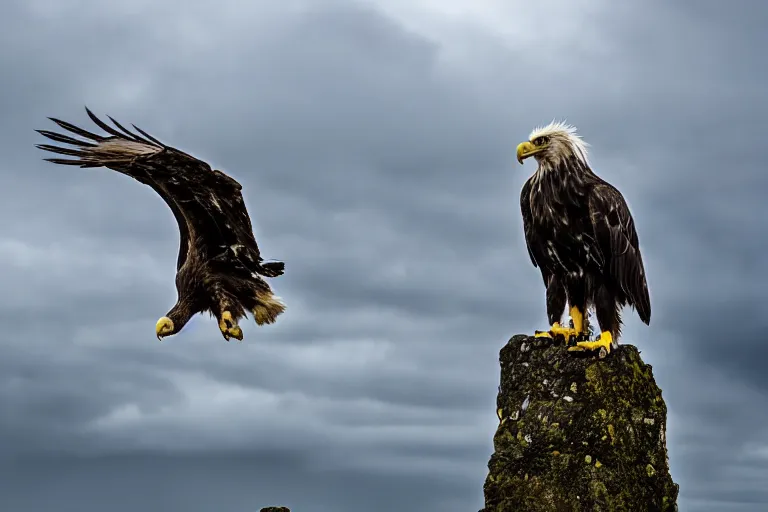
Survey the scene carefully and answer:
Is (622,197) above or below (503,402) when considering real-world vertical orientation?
above

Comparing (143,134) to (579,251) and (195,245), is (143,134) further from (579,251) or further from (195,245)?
(579,251)

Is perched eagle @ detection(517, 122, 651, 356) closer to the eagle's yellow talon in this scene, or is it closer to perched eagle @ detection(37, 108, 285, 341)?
the eagle's yellow talon

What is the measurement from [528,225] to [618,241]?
1.06 meters

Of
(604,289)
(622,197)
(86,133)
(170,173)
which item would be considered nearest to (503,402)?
(604,289)

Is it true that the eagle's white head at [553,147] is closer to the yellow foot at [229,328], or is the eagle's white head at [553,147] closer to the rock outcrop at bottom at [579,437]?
the rock outcrop at bottom at [579,437]

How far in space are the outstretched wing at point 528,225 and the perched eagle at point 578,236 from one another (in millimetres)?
14

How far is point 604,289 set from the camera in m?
10.3

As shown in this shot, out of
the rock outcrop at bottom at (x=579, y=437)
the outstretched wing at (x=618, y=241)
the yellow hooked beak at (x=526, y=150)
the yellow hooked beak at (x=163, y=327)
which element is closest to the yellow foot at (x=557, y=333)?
the rock outcrop at bottom at (x=579, y=437)

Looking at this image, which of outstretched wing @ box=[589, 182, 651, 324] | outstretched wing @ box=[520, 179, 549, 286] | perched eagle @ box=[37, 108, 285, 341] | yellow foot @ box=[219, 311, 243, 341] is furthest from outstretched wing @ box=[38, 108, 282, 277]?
outstretched wing @ box=[589, 182, 651, 324]

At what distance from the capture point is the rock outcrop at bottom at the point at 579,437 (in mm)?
9016

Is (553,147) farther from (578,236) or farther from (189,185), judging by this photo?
(189,185)

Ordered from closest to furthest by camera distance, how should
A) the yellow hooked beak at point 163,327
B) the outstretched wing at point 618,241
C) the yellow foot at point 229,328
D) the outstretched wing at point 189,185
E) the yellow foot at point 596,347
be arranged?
Result: 1. the yellow foot at point 596,347
2. the outstretched wing at point 618,241
3. the outstretched wing at point 189,185
4. the yellow foot at point 229,328
5. the yellow hooked beak at point 163,327

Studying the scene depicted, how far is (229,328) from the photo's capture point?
572 inches

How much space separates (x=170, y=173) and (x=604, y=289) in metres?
6.63
